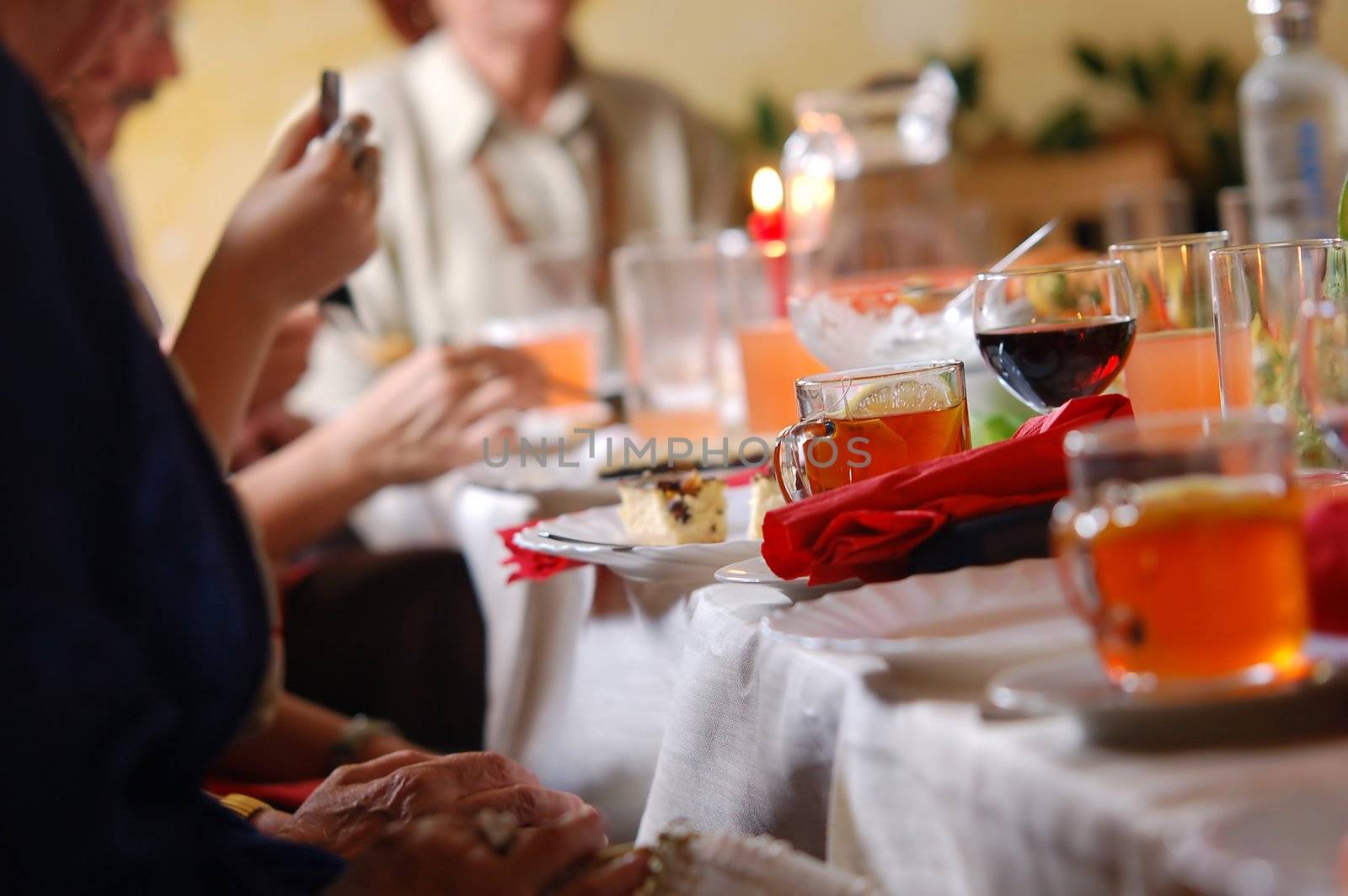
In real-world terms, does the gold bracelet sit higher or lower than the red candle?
lower

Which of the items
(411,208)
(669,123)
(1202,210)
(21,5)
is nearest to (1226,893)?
(21,5)

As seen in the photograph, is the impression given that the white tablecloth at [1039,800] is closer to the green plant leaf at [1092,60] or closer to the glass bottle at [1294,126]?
the glass bottle at [1294,126]

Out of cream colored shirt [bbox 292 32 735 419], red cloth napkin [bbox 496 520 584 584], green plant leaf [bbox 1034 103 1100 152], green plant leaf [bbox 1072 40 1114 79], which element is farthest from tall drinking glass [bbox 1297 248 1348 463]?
green plant leaf [bbox 1072 40 1114 79]

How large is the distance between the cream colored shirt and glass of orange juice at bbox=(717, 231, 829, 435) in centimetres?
165

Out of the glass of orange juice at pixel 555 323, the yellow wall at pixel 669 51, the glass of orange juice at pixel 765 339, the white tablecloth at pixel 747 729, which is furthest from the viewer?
the yellow wall at pixel 669 51

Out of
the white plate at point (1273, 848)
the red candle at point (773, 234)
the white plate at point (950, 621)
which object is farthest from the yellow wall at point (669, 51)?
the white plate at point (1273, 848)

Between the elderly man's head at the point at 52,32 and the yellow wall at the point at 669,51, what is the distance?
3.71 metres

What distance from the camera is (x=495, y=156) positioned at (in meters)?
3.54

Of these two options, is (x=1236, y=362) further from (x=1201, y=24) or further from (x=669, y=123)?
(x=1201, y=24)

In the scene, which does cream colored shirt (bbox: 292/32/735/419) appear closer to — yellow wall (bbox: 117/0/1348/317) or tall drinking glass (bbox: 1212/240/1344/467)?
yellow wall (bbox: 117/0/1348/317)

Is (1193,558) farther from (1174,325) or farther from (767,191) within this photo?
(767,191)

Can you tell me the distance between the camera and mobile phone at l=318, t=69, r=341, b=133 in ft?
3.98

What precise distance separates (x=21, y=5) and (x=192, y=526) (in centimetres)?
31

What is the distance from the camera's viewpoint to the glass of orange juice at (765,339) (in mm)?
1370
